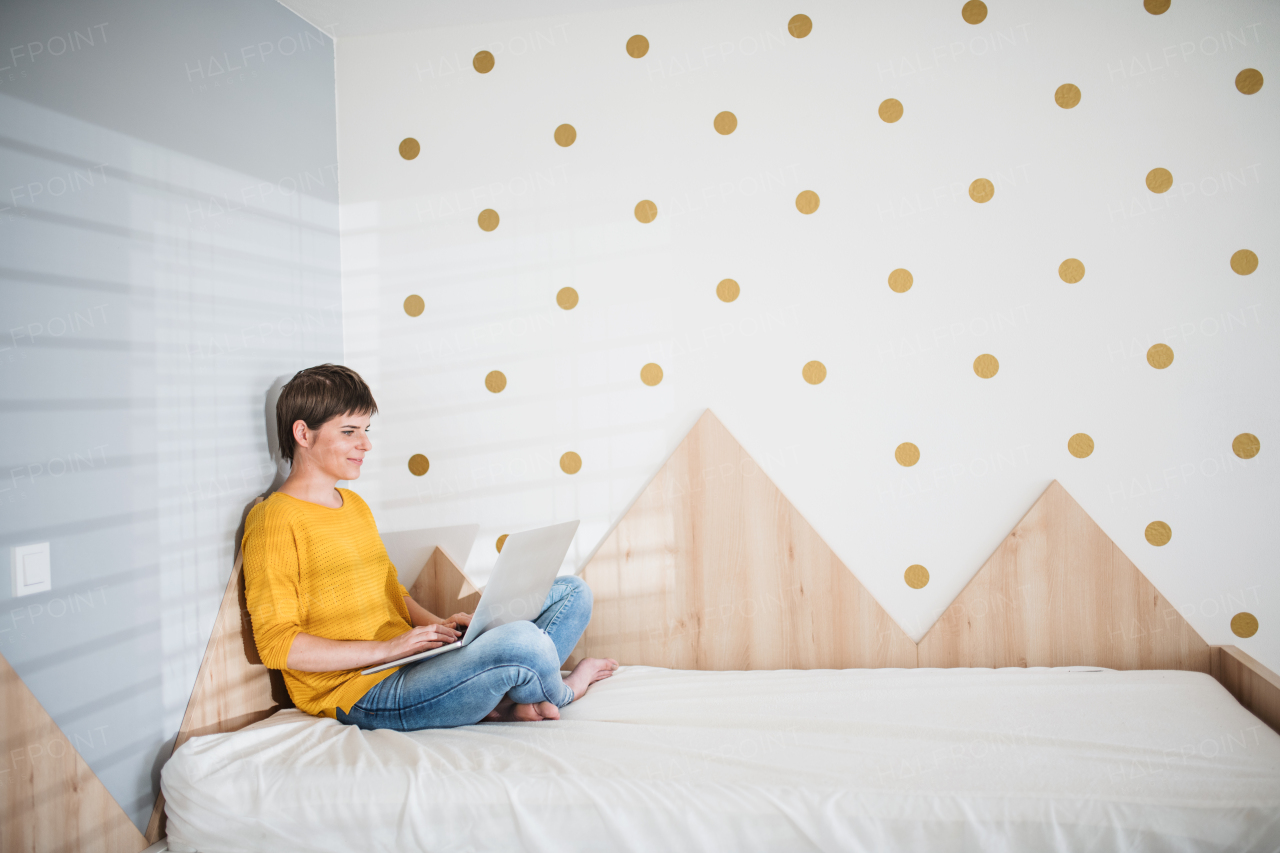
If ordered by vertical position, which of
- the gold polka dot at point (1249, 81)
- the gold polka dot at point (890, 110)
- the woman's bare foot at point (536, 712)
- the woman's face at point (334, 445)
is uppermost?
the gold polka dot at point (890, 110)

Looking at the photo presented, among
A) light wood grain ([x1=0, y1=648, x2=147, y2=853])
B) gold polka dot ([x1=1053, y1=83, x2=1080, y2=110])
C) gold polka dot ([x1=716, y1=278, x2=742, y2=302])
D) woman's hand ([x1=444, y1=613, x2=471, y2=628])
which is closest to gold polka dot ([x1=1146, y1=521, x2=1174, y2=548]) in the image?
gold polka dot ([x1=1053, y1=83, x2=1080, y2=110])

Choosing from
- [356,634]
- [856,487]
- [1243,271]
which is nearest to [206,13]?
[356,634]

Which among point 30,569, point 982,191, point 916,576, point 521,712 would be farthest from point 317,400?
point 982,191

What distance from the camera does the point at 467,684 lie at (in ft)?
4.79

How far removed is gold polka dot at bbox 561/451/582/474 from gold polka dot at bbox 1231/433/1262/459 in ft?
4.94

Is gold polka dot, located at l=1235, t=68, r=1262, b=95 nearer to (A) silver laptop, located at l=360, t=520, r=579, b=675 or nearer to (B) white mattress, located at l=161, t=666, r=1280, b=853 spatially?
(B) white mattress, located at l=161, t=666, r=1280, b=853

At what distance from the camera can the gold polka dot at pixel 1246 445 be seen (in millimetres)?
1691

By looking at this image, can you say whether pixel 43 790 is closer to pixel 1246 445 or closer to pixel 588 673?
pixel 588 673

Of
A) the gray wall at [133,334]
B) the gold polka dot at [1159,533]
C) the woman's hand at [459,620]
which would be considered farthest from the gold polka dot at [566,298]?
the gold polka dot at [1159,533]

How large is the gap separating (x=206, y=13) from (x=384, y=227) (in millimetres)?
594

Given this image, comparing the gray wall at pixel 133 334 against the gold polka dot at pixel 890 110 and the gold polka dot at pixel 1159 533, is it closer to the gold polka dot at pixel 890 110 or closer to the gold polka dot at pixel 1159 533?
the gold polka dot at pixel 890 110

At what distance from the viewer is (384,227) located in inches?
80.3

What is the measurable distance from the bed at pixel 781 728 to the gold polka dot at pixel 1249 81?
0.97 m

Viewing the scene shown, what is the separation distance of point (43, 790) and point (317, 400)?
81cm
